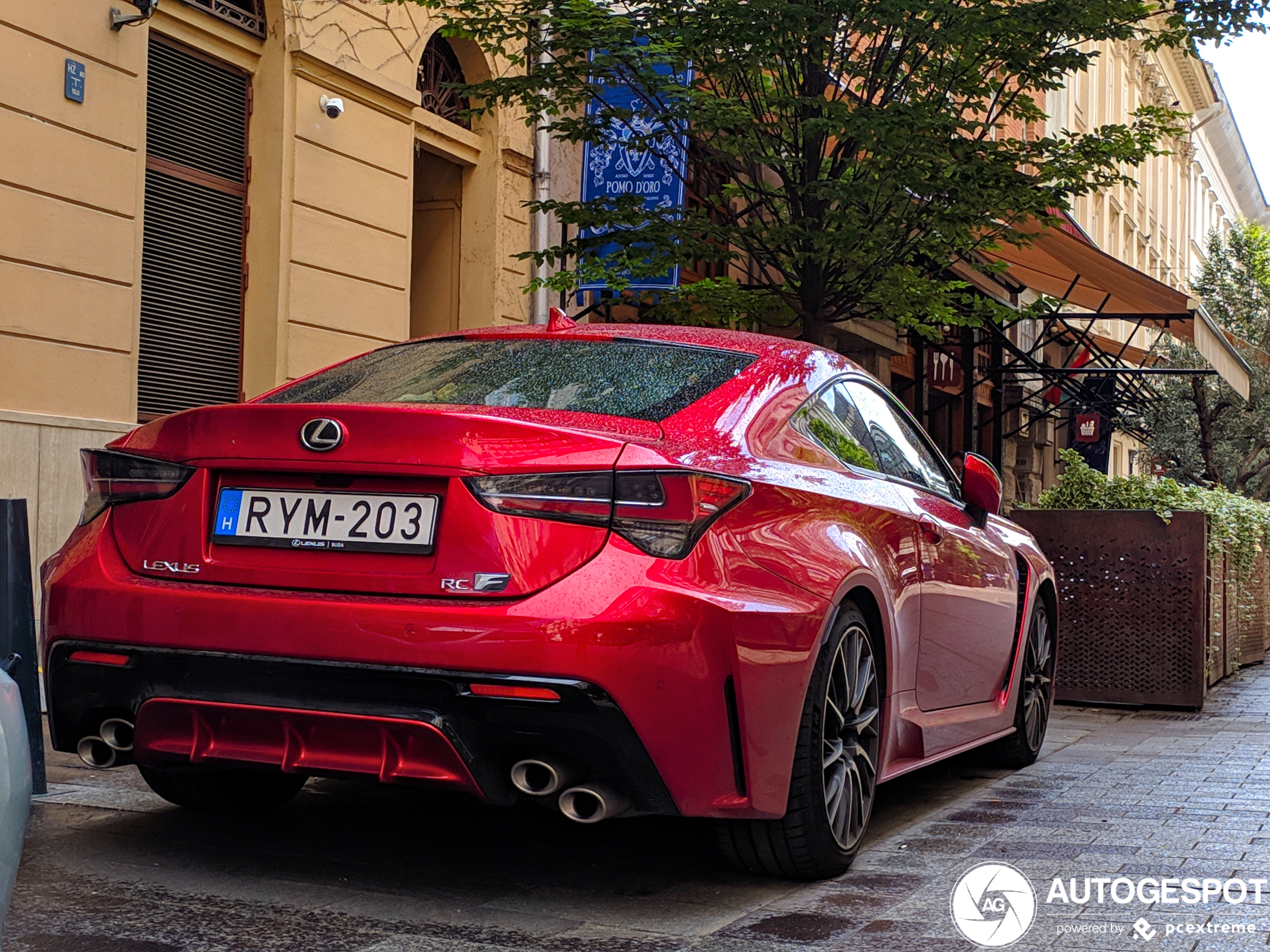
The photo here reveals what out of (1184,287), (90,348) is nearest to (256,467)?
(90,348)

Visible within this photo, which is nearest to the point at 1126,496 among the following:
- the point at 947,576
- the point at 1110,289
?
the point at 947,576

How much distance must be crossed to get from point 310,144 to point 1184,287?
46.6 m

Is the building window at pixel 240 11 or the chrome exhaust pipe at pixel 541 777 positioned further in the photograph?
the building window at pixel 240 11

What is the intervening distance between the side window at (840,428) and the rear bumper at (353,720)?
1.24 meters

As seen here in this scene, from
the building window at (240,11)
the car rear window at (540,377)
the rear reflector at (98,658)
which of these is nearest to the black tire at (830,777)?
the car rear window at (540,377)

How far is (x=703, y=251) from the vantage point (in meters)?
9.96

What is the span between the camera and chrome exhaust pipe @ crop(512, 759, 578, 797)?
350cm

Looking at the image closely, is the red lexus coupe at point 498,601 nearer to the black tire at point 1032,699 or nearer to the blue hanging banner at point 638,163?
the black tire at point 1032,699

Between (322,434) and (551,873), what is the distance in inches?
52.9

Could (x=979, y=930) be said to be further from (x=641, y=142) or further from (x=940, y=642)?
(x=641, y=142)

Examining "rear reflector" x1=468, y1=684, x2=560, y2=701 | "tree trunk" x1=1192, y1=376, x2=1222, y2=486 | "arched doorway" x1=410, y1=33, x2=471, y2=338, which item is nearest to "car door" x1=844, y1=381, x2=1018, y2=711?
"rear reflector" x1=468, y1=684, x2=560, y2=701

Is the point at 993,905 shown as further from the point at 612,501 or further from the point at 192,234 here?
the point at 192,234

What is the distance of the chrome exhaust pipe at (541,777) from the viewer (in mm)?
3496

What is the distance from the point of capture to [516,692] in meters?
3.41
